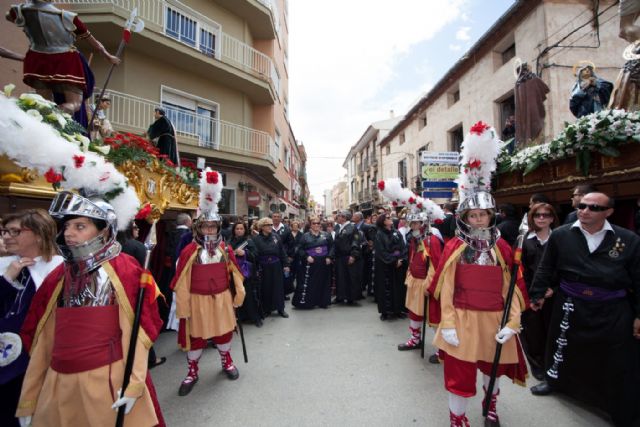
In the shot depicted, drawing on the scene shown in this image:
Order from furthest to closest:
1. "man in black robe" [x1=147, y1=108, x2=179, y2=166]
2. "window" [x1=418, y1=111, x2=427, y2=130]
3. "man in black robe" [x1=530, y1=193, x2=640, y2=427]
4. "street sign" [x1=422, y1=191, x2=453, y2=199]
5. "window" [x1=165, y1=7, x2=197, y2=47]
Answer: "window" [x1=418, y1=111, x2=427, y2=130] < "window" [x1=165, y1=7, x2=197, y2=47] < "street sign" [x1=422, y1=191, x2=453, y2=199] < "man in black robe" [x1=147, y1=108, x2=179, y2=166] < "man in black robe" [x1=530, y1=193, x2=640, y2=427]

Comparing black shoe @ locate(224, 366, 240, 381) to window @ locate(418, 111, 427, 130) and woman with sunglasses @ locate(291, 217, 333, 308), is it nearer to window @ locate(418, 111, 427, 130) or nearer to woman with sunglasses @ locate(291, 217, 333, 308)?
woman with sunglasses @ locate(291, 217, 333, 308)

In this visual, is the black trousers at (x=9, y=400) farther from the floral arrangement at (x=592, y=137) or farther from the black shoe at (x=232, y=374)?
the floral arrangement at (x=592, y=137)

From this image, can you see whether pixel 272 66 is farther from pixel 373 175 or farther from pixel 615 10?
pixel 373 175

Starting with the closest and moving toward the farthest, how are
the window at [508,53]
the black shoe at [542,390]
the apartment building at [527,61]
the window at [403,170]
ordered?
the black shoe at [542,390], the apartment building at [527,61], the window at [508,53], the window at [403,170]

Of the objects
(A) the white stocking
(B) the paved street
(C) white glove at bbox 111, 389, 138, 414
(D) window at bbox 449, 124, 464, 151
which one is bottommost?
(B) the paved street

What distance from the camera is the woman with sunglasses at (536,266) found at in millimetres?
3670

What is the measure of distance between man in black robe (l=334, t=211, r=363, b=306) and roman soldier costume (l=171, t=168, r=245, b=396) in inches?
144

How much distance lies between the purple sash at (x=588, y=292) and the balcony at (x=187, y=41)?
11.7 metres

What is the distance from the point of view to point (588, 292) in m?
2.76

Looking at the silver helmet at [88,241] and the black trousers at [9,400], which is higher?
the silver helmet at [88,241]

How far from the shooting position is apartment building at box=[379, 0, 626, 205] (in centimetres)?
912

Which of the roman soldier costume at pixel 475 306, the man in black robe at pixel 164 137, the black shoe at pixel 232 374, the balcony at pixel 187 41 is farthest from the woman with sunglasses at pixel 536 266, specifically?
the balcony at pixel 187 41

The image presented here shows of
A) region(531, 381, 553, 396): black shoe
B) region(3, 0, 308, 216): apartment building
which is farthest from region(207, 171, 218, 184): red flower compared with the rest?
region(3, 0, 308, 216): apartment building

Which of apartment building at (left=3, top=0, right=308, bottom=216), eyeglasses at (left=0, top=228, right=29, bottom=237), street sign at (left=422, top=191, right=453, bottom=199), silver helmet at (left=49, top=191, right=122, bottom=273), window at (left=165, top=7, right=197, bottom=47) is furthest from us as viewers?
window at (left=165, top=7, right=197, bottom=47)
